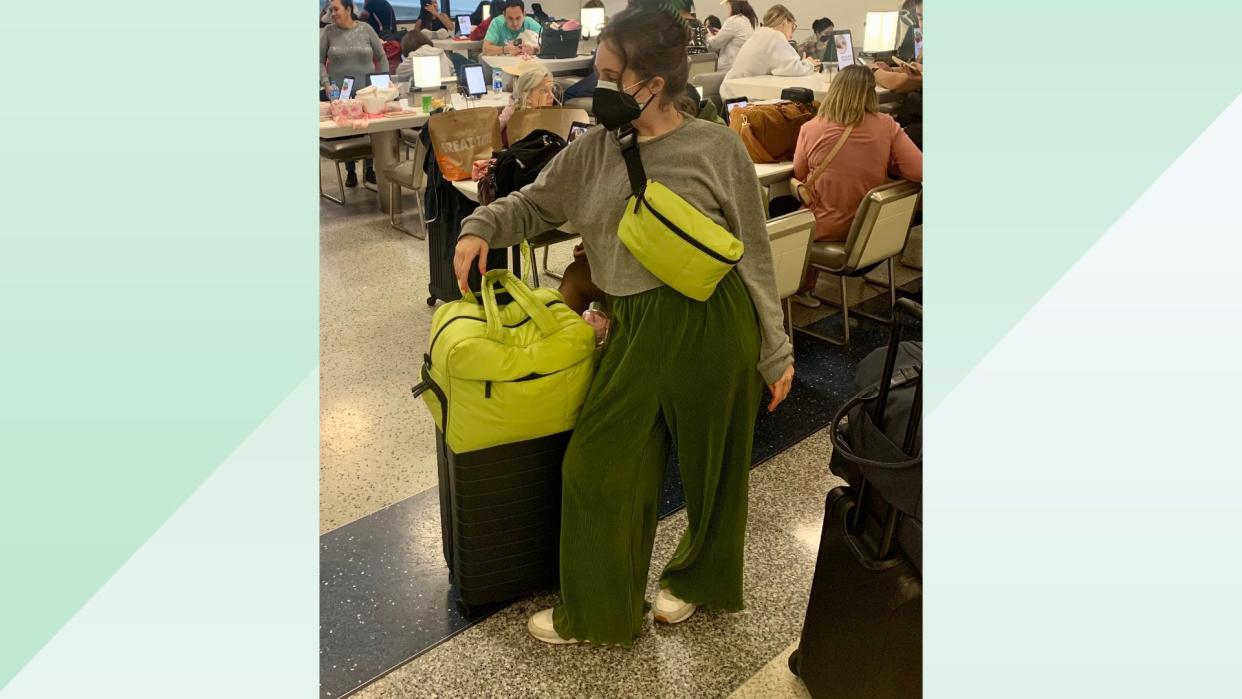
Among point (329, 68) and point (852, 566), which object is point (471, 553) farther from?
point (329, 68)

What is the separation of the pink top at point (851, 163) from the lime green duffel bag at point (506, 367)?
7.10ft

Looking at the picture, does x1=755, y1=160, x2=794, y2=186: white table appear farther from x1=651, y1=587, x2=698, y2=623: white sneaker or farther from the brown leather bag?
x1=651, y1=587, x2=698, y2=623: white sneaker

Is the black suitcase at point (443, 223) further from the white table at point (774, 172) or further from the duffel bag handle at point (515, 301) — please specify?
the duffel bag handle at point (515, 301)

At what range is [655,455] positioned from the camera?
6.70 feet

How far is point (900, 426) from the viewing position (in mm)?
1556

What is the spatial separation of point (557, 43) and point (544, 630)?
7.22 m

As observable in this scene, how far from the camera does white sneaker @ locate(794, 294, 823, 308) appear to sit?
180 inches

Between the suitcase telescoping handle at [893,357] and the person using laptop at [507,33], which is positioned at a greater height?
the person using laptop at [507,33]

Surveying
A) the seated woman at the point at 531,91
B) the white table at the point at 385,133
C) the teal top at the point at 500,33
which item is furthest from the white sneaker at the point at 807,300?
the teal top at the point at 500,33

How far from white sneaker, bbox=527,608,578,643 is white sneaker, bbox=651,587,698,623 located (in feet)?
0.73

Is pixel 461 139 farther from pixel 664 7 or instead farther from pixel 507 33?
pixel 507 33

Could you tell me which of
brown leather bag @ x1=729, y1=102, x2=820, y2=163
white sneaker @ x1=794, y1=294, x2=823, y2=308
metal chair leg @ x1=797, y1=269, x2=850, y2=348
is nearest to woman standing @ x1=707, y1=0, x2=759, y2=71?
brown leather bag @ x1=729, y1=102, x2=820, y2=163

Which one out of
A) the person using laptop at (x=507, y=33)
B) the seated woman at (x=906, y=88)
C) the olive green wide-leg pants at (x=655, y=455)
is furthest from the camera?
the person using laptop at (x=507, y=33)

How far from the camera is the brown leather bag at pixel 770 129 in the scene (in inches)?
178
